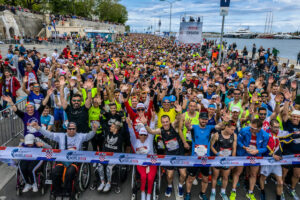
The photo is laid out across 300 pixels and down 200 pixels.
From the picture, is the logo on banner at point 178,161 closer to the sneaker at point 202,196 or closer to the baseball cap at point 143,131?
the baseball cap at point 143,131

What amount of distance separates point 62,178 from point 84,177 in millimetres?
629

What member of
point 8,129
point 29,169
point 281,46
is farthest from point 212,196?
point 281,46

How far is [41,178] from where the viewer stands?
13.5ft

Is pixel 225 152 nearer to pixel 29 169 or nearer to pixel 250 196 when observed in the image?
pixel 250 196

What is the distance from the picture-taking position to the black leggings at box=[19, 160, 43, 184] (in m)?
3.91

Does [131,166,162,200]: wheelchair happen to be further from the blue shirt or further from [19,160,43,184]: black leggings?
[19,160,43,184]: black leggings

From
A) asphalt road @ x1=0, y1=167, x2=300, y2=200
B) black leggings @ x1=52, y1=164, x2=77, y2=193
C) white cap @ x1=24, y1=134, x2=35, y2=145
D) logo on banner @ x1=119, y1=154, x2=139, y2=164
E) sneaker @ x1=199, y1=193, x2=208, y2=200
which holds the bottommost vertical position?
asphalt road @ x1=0, y1=167, x2=300, y2=200

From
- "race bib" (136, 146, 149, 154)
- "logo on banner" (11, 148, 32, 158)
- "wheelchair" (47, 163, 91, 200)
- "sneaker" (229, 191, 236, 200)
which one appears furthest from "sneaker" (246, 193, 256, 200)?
"logo on banner" (11, 148, 32, 158)

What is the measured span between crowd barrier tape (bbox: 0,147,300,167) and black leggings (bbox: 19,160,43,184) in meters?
0.15

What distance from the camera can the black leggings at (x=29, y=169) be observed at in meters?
3.91

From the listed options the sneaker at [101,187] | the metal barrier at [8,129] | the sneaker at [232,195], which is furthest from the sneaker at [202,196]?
the metal barrier at [8,129]

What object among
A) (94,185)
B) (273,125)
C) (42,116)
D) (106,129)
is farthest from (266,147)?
(42,116)

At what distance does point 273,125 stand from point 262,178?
42.9 inches

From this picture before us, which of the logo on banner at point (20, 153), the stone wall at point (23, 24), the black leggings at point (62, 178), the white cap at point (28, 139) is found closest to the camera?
the black leggings at point (62, 178)
